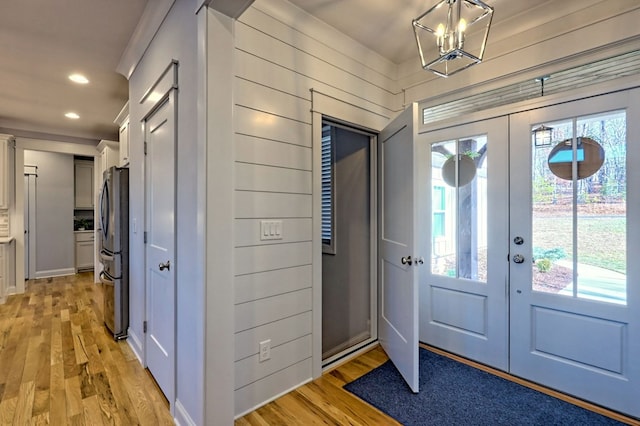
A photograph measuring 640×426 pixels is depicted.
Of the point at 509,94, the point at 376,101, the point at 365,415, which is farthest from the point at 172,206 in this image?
the point at 509,94

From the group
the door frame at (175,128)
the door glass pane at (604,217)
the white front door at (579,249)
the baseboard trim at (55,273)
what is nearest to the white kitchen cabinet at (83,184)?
the baseboard trim at (55,273)

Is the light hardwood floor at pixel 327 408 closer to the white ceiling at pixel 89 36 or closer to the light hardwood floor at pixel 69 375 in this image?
the light hardwood floor at pixel 69 375

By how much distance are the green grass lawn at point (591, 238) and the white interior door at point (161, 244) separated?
249 cm

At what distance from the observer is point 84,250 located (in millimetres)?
6113

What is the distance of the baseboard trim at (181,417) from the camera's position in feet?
5.41

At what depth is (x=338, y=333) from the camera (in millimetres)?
2799

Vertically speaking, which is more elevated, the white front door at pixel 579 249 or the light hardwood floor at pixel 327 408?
the white front door at pixel 579 249

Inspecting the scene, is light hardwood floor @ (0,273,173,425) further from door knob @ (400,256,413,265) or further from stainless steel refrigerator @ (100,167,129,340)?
door knob @ (400,256,413,265)

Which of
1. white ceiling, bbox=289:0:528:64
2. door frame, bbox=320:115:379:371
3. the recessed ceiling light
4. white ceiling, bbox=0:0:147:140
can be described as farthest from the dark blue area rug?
the recessed ceiling light

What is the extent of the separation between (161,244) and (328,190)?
1.46m

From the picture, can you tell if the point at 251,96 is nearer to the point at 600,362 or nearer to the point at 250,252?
the point at 250,252

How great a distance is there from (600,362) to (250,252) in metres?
2.31

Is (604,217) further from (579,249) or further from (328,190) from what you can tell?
(328,190)

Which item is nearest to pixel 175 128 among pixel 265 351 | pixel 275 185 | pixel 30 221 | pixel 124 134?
pixel 275 185
